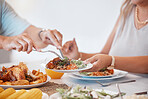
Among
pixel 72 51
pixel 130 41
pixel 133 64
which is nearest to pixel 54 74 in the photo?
pixel 72 51

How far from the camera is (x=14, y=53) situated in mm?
4289

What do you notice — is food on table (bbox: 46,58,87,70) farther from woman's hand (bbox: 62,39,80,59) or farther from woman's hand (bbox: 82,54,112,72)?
woman's hand (bbox: 62,39,80,59)

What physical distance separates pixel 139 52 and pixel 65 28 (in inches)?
101

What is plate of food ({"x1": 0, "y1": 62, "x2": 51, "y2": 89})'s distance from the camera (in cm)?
106

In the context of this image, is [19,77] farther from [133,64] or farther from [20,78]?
[133,64]

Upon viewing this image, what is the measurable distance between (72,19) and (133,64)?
282 centimetres

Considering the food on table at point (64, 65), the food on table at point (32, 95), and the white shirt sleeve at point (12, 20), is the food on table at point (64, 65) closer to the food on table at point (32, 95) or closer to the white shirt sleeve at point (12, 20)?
the food on table at point (32, 95)

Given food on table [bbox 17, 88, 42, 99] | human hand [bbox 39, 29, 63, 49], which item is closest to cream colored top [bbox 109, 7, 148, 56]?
human hand [bbox 39, 29, 63, 49]

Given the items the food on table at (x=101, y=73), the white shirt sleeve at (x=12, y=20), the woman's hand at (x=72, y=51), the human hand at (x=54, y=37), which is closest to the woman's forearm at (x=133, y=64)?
the food on table at (x=101, y=73)

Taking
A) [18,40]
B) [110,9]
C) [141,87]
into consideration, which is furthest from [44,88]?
[110,9]

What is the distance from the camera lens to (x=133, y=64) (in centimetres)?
173

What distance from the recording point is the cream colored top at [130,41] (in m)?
2.04

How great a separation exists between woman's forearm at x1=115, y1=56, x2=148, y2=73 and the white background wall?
8.11 ft

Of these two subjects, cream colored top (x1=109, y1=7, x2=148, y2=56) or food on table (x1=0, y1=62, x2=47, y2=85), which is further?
cream colored top (x1=109, y1=7, x2=148, y2=56)
